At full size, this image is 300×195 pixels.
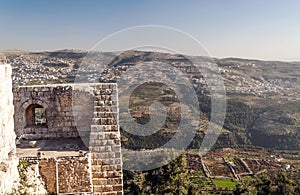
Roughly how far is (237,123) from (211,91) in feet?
55.1

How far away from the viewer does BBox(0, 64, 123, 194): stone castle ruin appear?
8648 millimetres

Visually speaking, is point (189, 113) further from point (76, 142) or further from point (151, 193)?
point (76, 142)

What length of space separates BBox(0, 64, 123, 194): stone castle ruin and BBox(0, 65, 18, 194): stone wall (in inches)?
38.0

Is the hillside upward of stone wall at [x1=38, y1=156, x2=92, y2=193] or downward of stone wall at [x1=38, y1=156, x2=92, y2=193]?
downward

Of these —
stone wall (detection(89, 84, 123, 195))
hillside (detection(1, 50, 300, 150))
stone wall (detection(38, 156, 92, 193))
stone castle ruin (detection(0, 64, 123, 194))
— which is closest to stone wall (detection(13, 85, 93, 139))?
stone castle ruin (detection(0, 64, 123, 194))

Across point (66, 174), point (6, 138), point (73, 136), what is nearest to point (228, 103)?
point (73, 136)

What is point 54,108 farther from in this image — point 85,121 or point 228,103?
point 228,103

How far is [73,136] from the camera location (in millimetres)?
10539

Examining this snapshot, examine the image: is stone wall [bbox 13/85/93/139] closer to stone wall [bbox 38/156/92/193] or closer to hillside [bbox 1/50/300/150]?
stone wall [bbox 38/156/92/193]

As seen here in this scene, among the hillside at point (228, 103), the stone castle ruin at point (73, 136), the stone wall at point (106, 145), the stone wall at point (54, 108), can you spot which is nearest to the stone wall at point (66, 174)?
the stone castle ruin at point (73, 136)

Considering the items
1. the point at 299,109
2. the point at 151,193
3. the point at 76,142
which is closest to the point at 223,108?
the point at 299,109

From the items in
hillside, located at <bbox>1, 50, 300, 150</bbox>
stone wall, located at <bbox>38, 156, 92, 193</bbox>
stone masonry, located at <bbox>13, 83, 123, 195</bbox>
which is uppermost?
stone masonry, located at <bbox>13, 83, 123, 195</bbox>

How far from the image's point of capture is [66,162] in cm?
866

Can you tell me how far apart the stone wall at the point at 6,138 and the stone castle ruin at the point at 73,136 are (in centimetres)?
97
